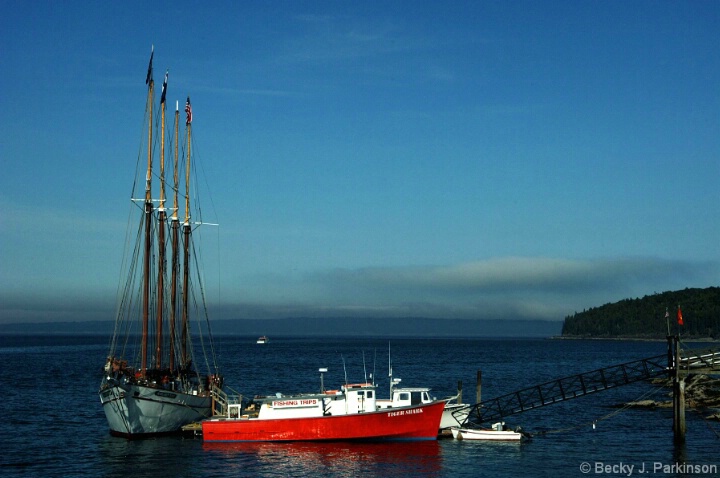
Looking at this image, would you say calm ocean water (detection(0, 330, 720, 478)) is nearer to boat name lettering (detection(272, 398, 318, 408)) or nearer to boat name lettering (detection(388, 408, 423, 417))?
boat name lettering (detection(388, 408, 423, 417))

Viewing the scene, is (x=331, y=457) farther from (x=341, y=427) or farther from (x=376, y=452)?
(x=341, y=427)

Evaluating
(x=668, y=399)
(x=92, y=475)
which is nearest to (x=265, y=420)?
(x=92, y=475)

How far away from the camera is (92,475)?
1706 inches

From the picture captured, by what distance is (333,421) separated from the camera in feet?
165

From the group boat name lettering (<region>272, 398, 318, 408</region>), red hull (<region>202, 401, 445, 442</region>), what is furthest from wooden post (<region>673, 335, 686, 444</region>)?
boat name lettering (<region>272, 398, 318, 408</region>)

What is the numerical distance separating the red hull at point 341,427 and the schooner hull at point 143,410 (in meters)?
4.57

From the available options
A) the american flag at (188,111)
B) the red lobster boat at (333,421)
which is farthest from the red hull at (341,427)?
the american flag at (188,111)

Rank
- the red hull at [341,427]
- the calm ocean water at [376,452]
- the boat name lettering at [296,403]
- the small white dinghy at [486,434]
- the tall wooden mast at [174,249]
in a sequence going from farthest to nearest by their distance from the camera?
the tall wooden mast at [174,249] < the small white dinghy at [486,434] < the boat name lettering at [296,403] < the red hull at [341,427] < the calm ocean water at [376,452]

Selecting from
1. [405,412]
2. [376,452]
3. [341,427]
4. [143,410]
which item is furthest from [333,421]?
[143,410]

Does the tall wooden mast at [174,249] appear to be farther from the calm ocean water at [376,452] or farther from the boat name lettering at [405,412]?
the boat name lettering at [405,412]

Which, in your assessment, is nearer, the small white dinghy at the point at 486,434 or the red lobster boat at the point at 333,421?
the red lobster boat at the point at 333,421

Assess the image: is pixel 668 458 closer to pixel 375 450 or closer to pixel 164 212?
pixel 375 450

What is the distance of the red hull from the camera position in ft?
165

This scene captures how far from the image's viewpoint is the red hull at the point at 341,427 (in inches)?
1981
